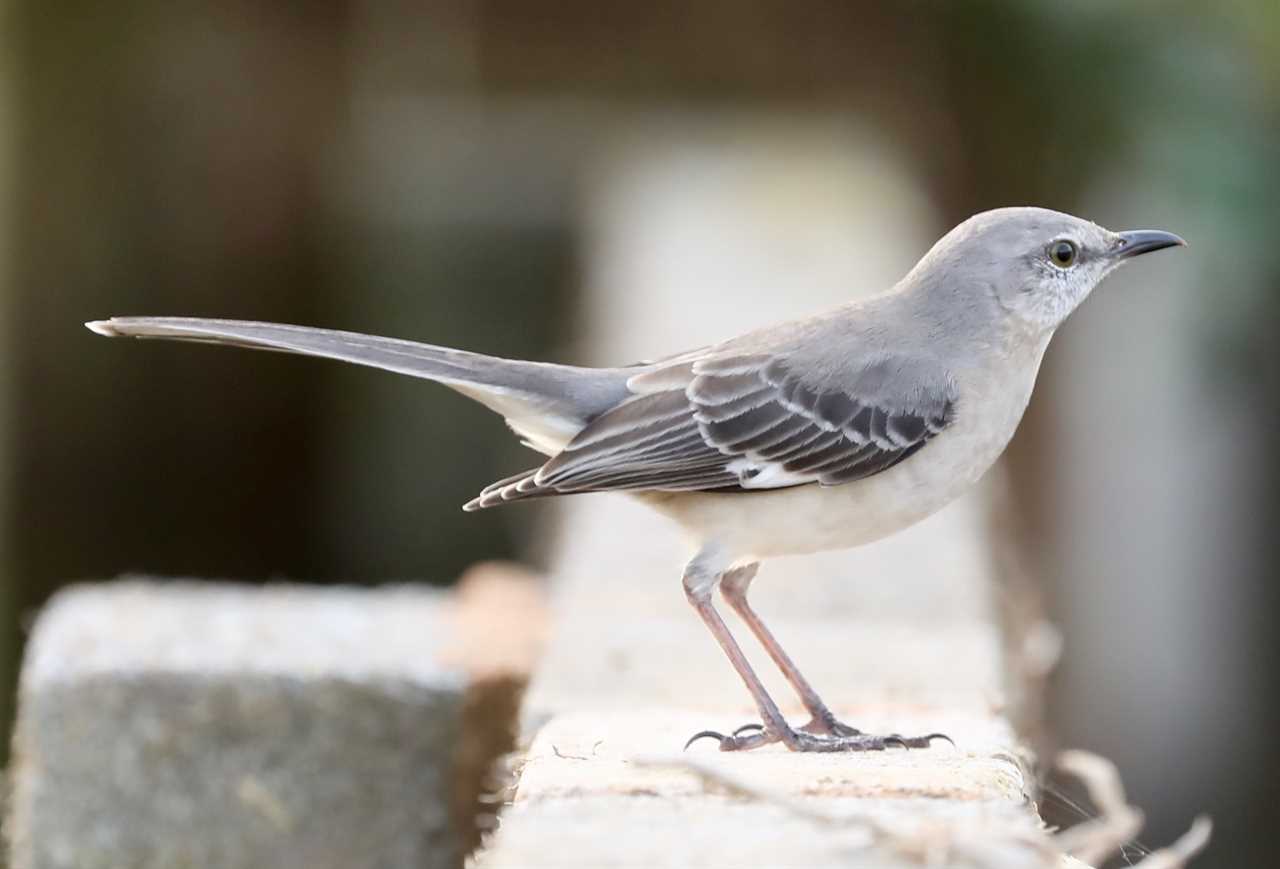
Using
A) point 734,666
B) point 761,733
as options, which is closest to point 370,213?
point 734,666

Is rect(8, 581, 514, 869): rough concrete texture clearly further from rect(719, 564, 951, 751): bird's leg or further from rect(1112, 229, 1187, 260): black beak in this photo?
rect(1112, 229, 1187, 260): black beak

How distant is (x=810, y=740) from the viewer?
12.1 ft

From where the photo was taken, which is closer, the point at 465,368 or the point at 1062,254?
the point at 465,368

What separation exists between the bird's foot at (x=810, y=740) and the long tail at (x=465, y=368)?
0.85 m

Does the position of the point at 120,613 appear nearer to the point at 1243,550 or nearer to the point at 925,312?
the point at 925,312

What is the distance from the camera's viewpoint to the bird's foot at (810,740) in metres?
3.62

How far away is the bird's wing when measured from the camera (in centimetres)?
391

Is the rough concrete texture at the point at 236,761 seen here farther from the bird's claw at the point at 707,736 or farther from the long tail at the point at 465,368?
the bird's claw at the point at 707,736

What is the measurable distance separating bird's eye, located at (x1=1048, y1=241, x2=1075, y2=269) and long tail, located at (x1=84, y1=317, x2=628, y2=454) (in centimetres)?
101

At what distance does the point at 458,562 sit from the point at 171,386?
234 cm

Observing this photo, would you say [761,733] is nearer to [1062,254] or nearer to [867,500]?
[867,500]

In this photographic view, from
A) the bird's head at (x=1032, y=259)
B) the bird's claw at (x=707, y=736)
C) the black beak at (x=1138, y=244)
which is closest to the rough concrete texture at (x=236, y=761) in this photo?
the bird's claw at (x=707, y=736)

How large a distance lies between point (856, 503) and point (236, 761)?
1.76 m

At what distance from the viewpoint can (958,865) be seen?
100 inches
